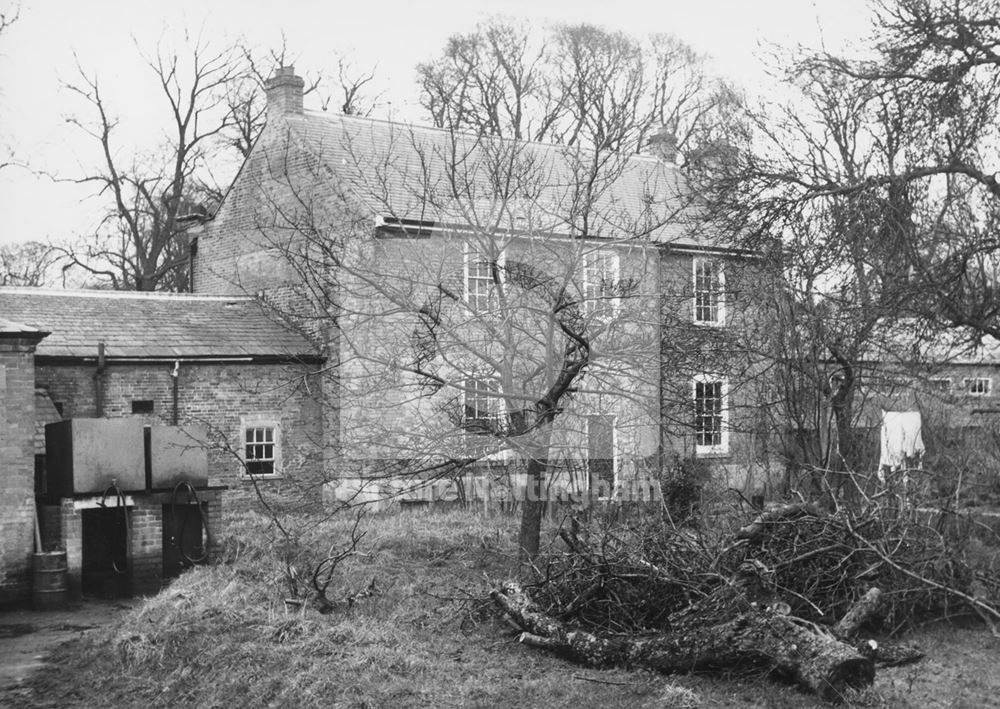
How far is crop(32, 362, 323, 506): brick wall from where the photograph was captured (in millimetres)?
19875

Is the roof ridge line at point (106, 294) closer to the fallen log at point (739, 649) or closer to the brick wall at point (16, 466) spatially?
the brick wall at point (16, 466)

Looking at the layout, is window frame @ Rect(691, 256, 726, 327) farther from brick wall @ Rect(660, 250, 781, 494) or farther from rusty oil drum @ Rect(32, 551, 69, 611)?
rusty oil drum @ Rect(32, 551, 69, 611)

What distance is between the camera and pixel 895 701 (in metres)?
7.91

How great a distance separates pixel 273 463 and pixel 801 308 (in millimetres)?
11047

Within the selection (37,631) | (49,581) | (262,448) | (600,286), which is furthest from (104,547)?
(600,286)

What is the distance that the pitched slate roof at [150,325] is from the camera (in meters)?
20.2

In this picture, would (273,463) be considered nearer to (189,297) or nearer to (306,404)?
(306,404)

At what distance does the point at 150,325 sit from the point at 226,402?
2062 millimetres

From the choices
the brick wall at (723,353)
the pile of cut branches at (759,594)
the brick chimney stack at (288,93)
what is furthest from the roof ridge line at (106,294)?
the pile of cut branches at (759,594)

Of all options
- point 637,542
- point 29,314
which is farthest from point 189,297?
point 637,542

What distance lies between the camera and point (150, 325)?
70.1ft

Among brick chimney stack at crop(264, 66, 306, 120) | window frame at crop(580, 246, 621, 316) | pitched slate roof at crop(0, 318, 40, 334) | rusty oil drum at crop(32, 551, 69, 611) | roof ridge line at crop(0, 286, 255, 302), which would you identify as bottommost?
rusty oil drum at crop(32, 551, 69, 611)

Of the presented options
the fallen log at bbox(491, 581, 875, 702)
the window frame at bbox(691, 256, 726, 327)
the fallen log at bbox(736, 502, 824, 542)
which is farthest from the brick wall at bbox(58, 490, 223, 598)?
the fallen log at bbox(736, 502, 824, 542)

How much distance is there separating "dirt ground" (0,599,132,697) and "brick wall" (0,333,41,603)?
0.59 m
